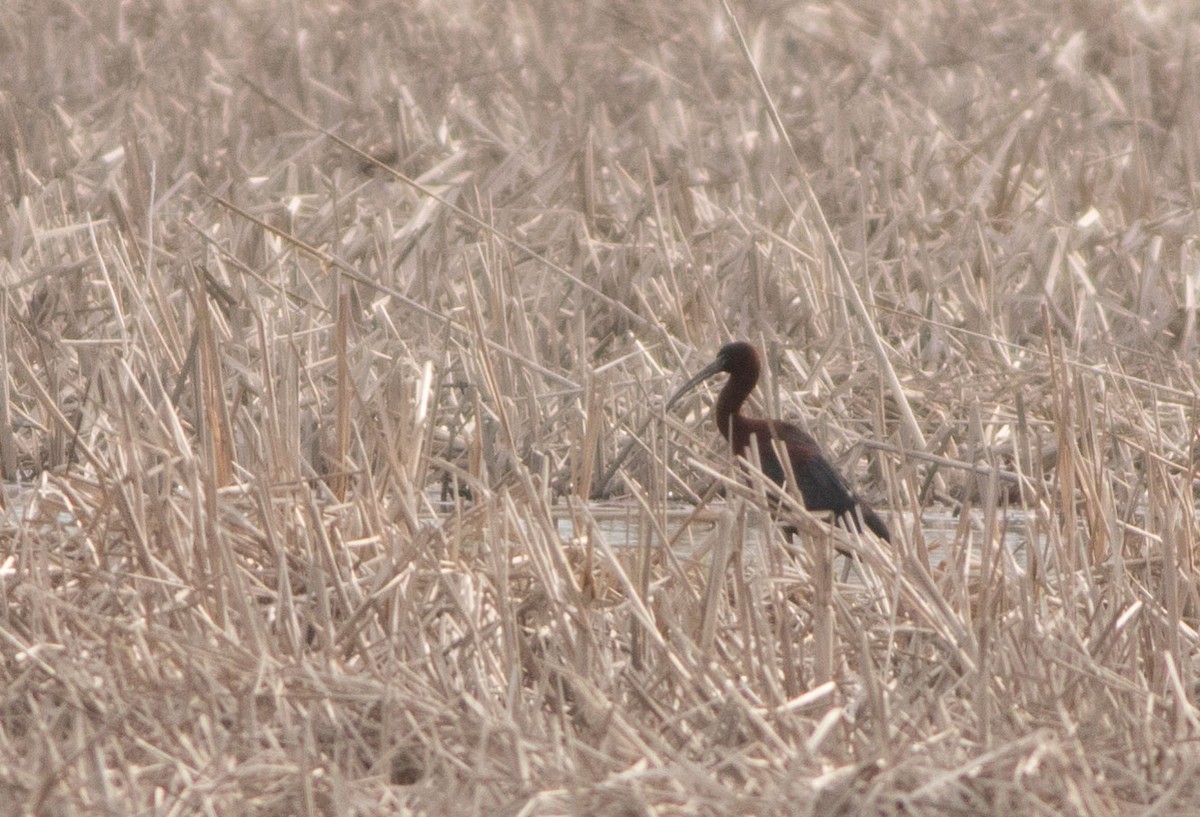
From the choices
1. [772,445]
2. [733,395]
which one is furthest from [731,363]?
[772,445]

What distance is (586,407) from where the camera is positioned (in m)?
5.26

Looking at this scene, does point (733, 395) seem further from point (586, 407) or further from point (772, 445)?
point (586, 407)

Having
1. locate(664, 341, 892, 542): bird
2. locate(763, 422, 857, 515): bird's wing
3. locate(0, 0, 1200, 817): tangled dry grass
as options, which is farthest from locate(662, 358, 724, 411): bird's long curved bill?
locate(763, 422, 857, 515): bird's wing

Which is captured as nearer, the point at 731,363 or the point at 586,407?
the point at 586,407

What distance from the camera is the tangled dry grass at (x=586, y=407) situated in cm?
333

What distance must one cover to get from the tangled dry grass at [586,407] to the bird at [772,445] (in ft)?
0.45

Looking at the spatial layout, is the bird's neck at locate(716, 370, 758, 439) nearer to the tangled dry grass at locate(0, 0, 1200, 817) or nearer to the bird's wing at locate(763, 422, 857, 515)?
the tangled dry grass at locate(0, 0, 1200, 817)

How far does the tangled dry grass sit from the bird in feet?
0.45

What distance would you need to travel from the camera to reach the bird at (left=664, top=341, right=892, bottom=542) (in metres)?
5.25

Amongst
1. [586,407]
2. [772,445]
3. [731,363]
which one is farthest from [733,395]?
[586,407]

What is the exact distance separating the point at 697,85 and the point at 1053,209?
2.66m

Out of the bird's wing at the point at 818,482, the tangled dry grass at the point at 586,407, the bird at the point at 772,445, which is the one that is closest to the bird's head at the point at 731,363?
the bird at the point at 772,445

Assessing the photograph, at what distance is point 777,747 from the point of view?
324 cm

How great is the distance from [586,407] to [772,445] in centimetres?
42
